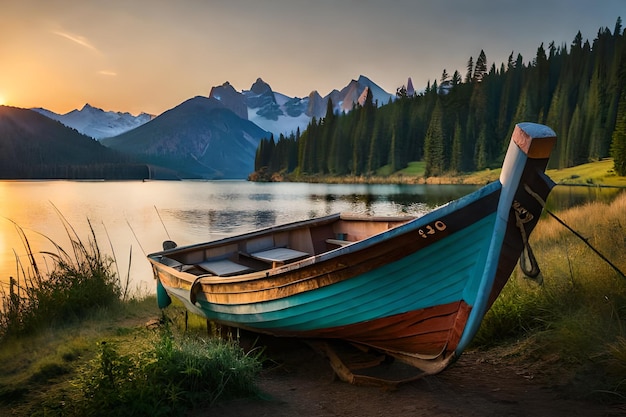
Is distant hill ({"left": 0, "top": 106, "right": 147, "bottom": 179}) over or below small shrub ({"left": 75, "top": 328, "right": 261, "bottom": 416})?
over

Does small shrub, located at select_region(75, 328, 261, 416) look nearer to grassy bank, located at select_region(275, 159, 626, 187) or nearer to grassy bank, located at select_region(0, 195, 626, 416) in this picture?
grassy bank, located at select_region(0, 195, 626, 416)

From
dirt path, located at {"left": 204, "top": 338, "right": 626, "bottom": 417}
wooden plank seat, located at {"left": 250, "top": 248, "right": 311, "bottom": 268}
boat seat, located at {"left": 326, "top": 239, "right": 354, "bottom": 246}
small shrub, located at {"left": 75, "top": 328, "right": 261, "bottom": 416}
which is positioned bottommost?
dirt path, located at {"left": 204, "top": 338, "right": 626, "bottom": 417}

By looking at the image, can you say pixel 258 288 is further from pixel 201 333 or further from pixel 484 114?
pixel 484 114

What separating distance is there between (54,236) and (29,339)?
19855mm

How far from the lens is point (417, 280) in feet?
14.6

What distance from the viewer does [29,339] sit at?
749cm

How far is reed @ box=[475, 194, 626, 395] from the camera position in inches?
188

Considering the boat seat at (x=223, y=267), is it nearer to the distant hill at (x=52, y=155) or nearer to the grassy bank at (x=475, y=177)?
the grassy bank at (x=475, y=177)

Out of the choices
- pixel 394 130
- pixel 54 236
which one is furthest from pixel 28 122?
pixel 54 236

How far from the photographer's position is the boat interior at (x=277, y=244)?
25.4 feet

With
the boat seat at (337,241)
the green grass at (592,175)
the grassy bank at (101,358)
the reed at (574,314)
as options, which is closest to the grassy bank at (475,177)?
the green grass at (592,175)

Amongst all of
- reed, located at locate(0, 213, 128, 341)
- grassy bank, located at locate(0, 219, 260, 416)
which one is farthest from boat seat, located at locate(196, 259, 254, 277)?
reed, located at locate(0, 213, 128, 341)

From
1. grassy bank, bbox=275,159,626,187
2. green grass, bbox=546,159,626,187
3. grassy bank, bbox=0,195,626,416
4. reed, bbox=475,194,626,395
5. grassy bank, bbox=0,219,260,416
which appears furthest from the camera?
grassy bank, bbox=275,159,626,187

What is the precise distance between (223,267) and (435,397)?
4096 millimetres
